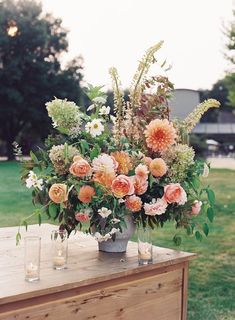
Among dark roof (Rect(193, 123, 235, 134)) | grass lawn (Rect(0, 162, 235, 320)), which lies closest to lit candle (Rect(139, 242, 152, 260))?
grass lawn (Rect(0, 162, 235, 320))

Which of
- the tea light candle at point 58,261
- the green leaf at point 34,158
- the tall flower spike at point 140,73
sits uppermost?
the tall flower spike at point 140,73

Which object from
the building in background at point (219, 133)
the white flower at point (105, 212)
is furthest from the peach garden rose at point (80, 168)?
the building in background at point (219, 133)

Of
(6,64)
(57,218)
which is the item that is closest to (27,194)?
(57,218)

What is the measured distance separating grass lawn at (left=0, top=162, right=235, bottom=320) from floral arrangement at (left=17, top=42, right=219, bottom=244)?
1253 millimetres

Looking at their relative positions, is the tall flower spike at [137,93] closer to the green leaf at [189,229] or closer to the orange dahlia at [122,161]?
the orange dahlia at [122,161]

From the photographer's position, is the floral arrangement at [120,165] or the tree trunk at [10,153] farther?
the tree trunk at [10,153]

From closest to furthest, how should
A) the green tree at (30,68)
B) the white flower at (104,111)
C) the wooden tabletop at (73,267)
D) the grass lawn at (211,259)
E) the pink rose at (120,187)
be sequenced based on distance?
the wooden tabletop at (73,267) → the pink rose at (120,187) → the white flower at (104,111) → the grass lawn at (211,259) → the green tree at (30,68)

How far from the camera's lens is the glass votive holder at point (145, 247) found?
1.62 meters

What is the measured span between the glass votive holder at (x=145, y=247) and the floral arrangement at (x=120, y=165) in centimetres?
3

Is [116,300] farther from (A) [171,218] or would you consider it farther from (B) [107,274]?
(A) [171,218]

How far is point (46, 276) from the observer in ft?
4.75

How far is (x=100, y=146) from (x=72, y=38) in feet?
64.5

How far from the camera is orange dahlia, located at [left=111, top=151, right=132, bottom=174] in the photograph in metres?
1.56

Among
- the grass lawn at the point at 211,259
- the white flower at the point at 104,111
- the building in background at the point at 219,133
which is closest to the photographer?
the white flower at the point at 104,111
